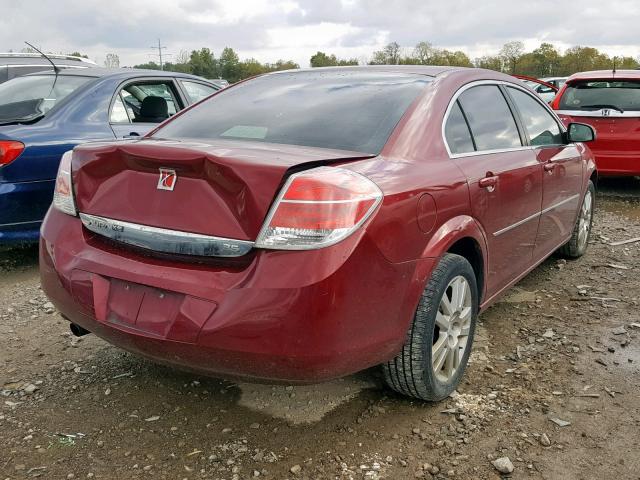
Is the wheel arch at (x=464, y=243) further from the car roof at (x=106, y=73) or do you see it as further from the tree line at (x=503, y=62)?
the tree line at (x=503, y=62)

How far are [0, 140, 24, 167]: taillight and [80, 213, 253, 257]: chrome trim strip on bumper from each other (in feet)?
7.49

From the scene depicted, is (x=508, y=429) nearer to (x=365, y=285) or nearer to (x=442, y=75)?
(x=365, y=285)

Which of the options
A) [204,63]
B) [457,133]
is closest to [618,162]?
[457,133]

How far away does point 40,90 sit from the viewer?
5.05m

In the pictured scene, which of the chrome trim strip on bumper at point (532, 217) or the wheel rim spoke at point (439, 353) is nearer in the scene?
the wheel rim spoke at point (439, 353)

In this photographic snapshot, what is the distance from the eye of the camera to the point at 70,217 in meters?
2.58

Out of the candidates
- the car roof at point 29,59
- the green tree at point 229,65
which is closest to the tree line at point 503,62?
the green tree at point 229,65

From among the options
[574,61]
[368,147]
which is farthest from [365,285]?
[574,61]

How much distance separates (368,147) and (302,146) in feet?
0.90

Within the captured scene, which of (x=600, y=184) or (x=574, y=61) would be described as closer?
(x=600, y=184)

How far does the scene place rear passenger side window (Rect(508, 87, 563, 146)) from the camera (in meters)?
3.77

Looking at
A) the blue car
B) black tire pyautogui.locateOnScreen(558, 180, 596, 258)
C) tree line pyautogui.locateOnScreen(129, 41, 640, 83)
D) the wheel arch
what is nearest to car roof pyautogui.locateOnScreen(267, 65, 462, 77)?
the wheel arch

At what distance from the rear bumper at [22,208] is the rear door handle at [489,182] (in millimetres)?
3203

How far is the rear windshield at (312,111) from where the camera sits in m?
2.59
